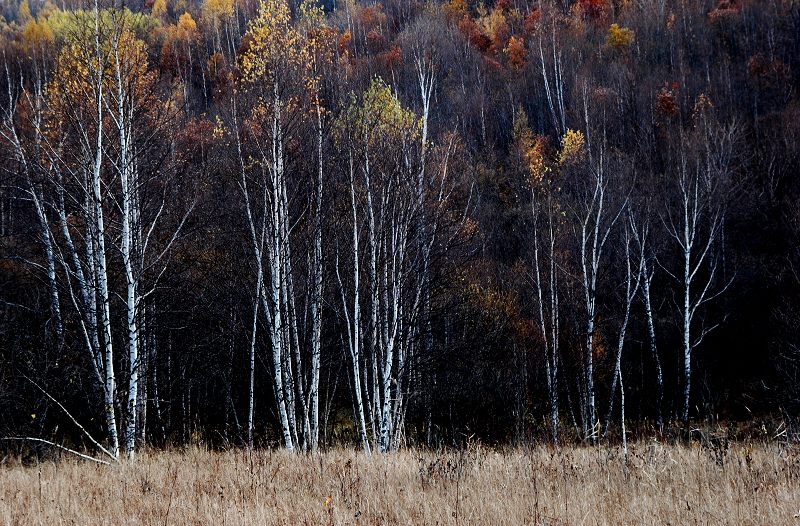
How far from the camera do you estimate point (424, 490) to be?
6.60 metres

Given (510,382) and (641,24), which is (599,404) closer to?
(510,382)

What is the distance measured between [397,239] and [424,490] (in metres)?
5.65

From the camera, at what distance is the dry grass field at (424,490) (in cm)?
547

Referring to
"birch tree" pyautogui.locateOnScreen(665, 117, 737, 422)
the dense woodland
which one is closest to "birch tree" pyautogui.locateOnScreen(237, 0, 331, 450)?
the dense woodland

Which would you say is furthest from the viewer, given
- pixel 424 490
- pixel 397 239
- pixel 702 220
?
pixel 702 220

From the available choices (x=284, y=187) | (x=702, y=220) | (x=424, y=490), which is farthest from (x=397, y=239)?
(x=702, y=220)

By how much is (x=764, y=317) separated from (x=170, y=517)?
895 inches

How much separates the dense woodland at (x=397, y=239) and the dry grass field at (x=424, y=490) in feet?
4.46

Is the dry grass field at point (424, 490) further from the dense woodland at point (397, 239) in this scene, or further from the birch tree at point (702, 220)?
the birch tree at point (702, 220)

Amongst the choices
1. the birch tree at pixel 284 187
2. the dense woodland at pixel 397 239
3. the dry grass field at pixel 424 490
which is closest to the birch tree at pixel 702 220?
the dense woodland at pixel 397 239

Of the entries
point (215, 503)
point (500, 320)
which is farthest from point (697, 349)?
point (215, 503)

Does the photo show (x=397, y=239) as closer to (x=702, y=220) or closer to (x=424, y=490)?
(x=424, y=490)

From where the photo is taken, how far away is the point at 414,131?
12000mm

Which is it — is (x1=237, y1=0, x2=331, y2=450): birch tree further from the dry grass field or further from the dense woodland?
the dry grass field
